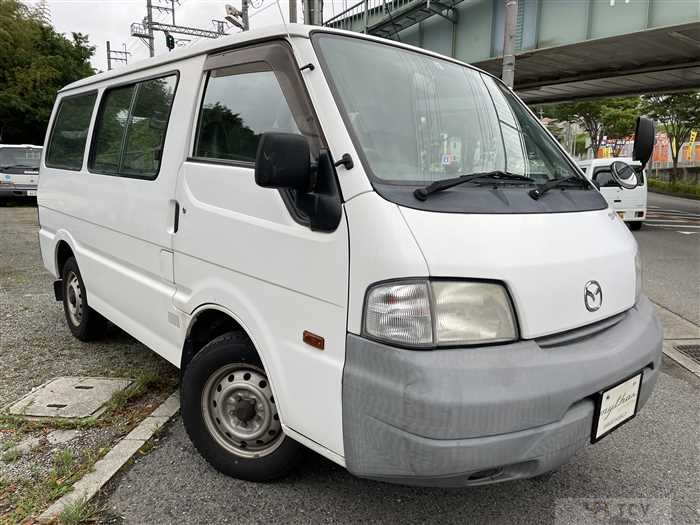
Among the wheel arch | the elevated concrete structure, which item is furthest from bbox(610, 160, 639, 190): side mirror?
the elevated concrete structure

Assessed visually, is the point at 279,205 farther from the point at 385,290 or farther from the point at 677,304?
the point at 677,304

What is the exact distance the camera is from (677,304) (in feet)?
20.1

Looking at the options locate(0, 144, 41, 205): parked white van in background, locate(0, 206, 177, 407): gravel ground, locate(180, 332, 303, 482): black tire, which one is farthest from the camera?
locate(0, 144, 41, 205): parked white van in background

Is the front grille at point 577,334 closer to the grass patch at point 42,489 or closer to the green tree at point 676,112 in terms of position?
the grass patch at point 42,489

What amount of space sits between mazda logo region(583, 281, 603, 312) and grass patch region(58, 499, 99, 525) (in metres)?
2.20

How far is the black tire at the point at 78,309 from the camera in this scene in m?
4.23

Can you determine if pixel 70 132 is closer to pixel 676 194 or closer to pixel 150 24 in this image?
pixel 150 24

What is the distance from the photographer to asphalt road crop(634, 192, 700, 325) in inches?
246

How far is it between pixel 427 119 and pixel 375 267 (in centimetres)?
91

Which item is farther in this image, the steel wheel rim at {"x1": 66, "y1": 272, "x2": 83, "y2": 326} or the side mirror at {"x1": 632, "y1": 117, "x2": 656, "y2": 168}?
the steel wheel rim at {"x1": 66, "y1": 272, "x2": 83, "y2": 326}

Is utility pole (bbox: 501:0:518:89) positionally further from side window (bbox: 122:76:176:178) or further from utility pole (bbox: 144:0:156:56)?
utility pole (bbox: 144:0:156:56)

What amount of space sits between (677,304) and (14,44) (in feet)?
101

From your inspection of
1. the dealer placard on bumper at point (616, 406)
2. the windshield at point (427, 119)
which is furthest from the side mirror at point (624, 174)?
the dealer placard on bumper at point (616, 406)

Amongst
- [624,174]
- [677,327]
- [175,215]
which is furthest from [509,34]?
[175,215]
